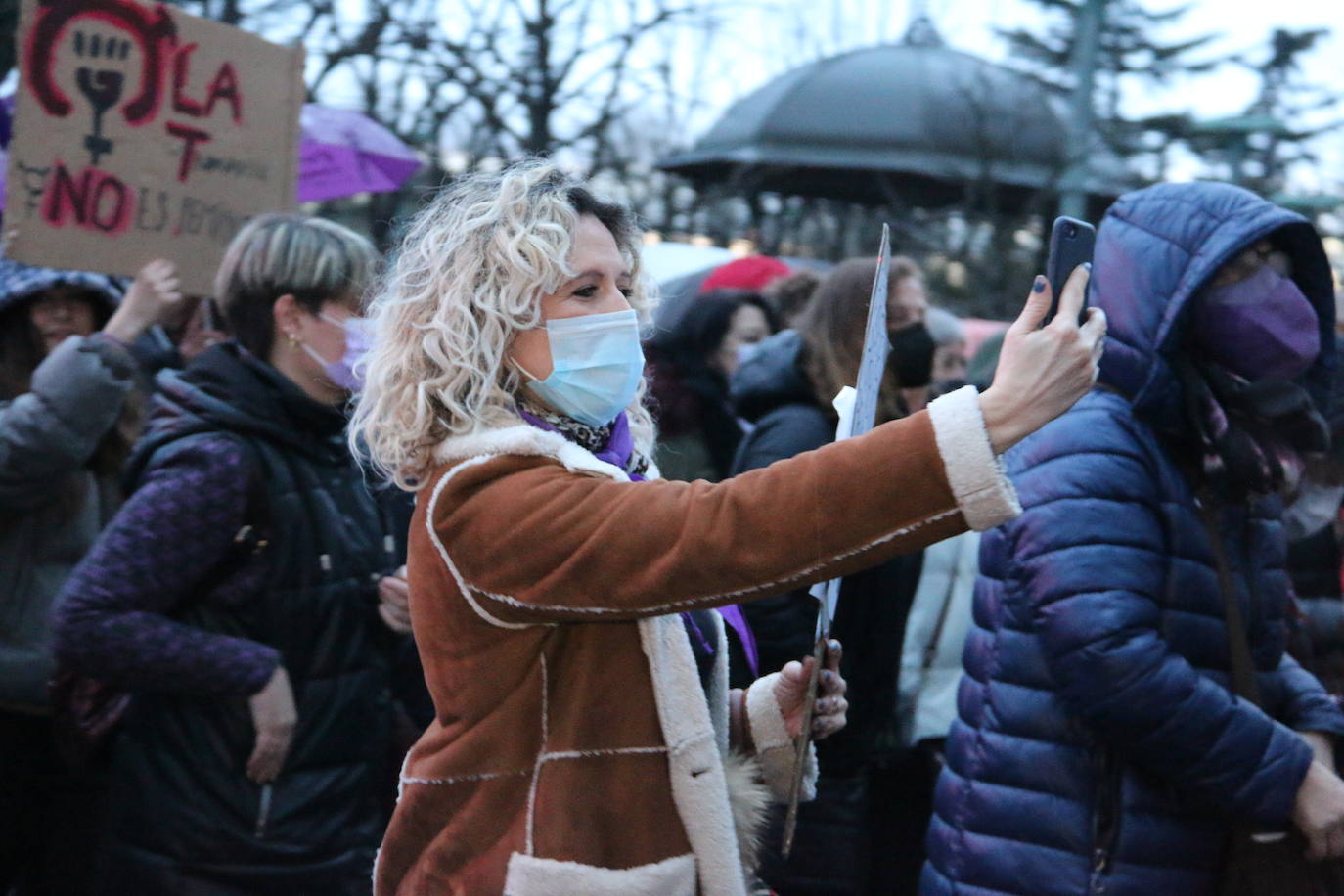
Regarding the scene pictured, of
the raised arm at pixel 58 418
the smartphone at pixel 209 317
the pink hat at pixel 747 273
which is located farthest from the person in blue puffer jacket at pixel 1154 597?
the pink hat at pixel 747 273

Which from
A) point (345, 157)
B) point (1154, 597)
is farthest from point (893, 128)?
point (1154, 597)

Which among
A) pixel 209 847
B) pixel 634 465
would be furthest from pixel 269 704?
pixel 634 465

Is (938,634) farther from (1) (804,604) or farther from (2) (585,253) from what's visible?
(2) (585,253)

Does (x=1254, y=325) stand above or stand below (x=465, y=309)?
below

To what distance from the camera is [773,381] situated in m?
3.97

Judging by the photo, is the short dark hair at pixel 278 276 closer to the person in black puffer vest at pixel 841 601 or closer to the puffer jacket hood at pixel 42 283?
the puffer jacket hood at pixel 42 283

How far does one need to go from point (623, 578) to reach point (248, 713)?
1527 millimetres

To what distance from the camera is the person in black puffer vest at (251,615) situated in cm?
296

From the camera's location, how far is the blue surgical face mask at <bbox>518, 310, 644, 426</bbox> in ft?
6.81

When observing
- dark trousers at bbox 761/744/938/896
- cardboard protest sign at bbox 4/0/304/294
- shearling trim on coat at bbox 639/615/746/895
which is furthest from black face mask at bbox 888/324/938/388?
shearling trim on coat at bbox 639/615/746/895

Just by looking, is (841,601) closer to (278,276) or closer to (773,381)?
(773,381)

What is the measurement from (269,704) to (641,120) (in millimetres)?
15589

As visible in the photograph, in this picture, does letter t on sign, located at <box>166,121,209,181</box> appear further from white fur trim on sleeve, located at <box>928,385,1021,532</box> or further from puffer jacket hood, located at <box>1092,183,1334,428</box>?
white fur trim on sleeve, located at <box>928,385,1021,532</box>

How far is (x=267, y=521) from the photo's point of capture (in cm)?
307
